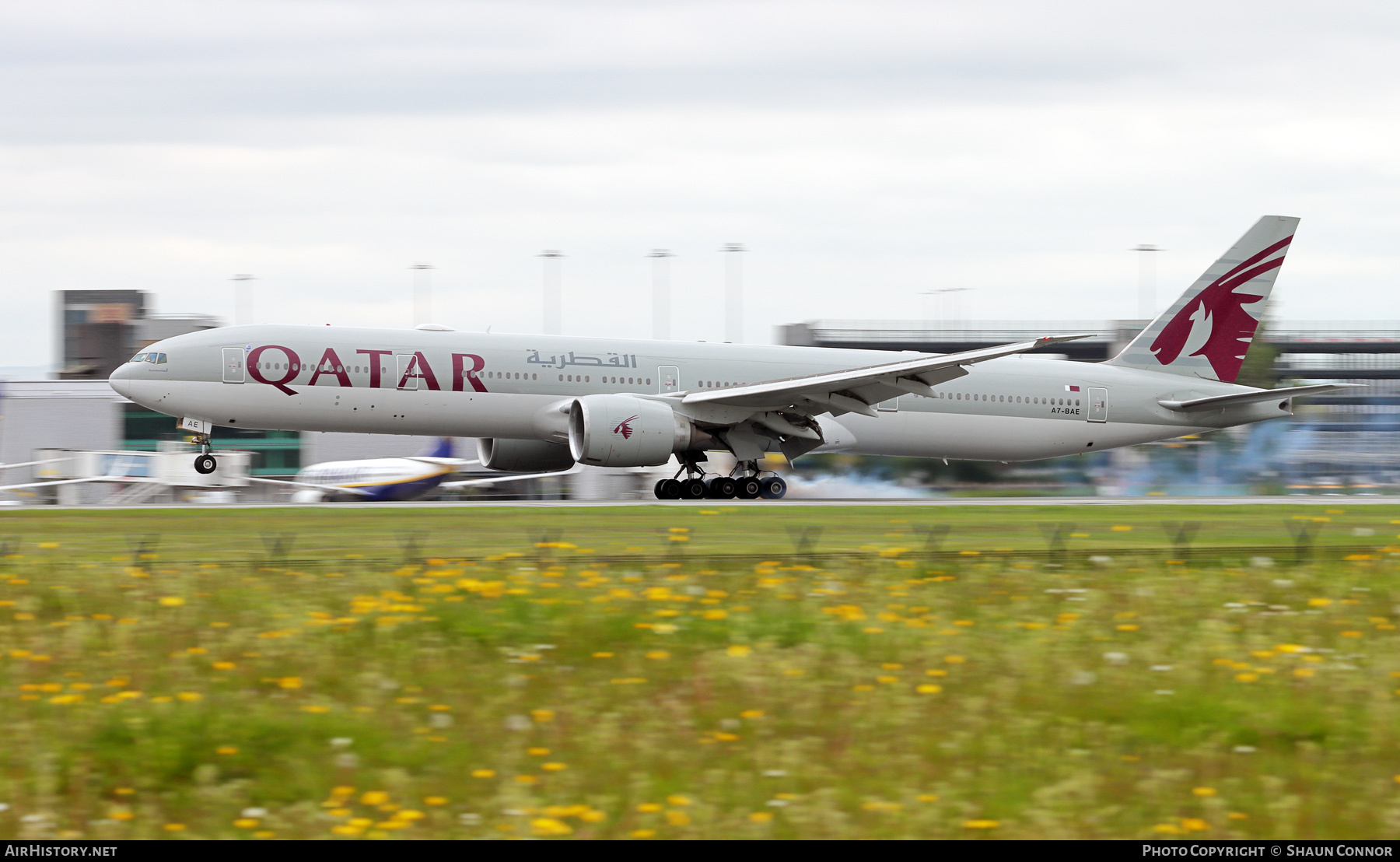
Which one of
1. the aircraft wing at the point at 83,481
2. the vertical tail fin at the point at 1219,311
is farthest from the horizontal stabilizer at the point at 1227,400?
the aircraft wing at the point at 83,481

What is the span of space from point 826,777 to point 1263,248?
3194 cm

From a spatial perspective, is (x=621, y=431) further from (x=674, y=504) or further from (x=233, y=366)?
(x=233, y=366)

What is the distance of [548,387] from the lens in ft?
97.4

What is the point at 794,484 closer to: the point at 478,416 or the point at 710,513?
the point at 478,416

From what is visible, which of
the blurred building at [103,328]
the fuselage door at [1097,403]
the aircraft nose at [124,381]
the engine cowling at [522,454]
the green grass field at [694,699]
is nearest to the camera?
the green grass field at [694,699]

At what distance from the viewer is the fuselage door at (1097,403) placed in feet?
112

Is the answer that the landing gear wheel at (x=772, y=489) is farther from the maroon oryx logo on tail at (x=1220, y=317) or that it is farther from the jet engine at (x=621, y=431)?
the maroon oryx logo on tail at (x=1220, y=317)

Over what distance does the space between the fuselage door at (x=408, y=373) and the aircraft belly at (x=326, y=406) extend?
0.16 m

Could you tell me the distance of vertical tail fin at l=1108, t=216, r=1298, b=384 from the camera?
113 ft

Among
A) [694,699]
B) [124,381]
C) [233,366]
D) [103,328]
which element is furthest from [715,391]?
[103,328]

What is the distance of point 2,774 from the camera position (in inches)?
253

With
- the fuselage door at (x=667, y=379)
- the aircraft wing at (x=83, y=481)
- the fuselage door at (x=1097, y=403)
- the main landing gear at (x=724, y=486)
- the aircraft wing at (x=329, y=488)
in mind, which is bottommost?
the aircraft wing at (x=329, y=488)

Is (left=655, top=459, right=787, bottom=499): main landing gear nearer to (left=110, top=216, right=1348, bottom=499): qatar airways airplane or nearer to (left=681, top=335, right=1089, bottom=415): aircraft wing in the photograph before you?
(left=110, top=216, right=1348, bottom=499): qatar airways airplane

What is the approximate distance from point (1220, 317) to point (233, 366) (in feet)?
78.9
